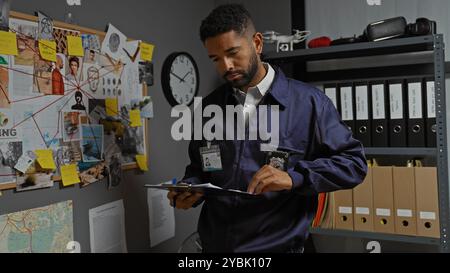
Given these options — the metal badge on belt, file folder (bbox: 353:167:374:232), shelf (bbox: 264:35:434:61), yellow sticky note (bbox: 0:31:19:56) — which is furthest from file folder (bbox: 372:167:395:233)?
yellow sticky note (bbox: 0:31:19:56)

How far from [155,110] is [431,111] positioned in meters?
1.26

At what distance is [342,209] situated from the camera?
2082mm

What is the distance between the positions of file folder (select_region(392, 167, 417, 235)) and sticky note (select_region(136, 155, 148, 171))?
1.14 meters

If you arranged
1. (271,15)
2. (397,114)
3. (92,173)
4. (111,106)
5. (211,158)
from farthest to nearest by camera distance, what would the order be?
(271,15) < (397,114) < (111,106) < (92,173) < (211,158)

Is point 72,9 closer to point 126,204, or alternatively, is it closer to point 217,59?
point 217,59

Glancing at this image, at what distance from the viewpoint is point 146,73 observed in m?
1.96

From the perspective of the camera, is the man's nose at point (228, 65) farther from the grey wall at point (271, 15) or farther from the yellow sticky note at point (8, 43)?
the grey wall at point (271, 15)

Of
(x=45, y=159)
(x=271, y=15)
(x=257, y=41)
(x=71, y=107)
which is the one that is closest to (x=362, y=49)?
(x=271, y=15)

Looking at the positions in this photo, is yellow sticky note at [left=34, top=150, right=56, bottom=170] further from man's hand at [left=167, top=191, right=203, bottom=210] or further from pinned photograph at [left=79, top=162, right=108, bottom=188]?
man's hand at [left=167, top=191, right=203, bottom=210]

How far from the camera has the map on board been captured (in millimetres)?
1333

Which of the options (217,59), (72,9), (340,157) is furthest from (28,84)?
(340,157)

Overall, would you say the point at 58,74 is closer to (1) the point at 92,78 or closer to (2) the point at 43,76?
(2) the point at 43,76

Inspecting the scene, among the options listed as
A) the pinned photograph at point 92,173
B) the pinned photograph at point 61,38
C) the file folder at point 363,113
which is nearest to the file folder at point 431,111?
the file folder at point 363,113
